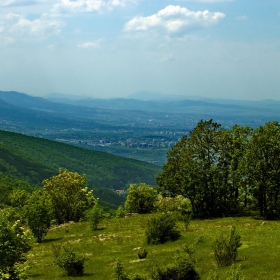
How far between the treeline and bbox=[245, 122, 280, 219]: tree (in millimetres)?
453

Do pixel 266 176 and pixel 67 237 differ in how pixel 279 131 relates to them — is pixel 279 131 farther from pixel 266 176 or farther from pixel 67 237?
pixel 67 237

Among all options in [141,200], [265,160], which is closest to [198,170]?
[265,160]

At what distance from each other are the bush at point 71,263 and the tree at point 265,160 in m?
20.5

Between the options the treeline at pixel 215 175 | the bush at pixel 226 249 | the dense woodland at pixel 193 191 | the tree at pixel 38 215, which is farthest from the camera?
the treeline at pixel 215 175

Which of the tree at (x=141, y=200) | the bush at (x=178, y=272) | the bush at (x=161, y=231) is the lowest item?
the tree at (x=141, y=200)

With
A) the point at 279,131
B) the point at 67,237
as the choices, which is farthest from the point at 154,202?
the point at 279,131

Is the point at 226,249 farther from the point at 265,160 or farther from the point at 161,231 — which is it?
the point at 265,160

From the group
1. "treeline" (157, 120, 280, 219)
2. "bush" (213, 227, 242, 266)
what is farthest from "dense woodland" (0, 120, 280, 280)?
"bush" (213, 227, 242, 266)

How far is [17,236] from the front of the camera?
19.9 meters

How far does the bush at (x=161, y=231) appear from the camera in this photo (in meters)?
32.0

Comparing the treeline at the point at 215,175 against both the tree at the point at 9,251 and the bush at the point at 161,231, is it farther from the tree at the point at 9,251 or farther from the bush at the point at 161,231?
the tree at the point at 9,251

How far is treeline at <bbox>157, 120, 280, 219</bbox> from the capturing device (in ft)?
132

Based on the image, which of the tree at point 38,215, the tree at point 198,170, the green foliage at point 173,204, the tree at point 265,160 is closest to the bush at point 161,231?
the tree at point 265,160

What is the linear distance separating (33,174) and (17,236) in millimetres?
180749
